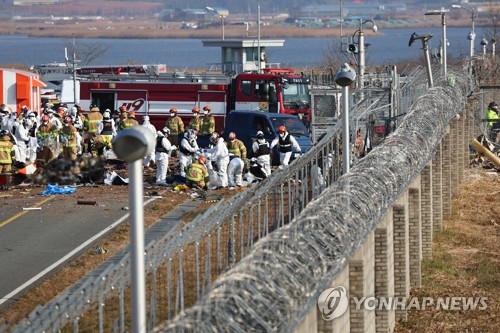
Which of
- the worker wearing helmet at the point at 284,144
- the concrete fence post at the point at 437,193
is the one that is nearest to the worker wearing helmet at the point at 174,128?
the worker wearing helmet at the point at 284,144

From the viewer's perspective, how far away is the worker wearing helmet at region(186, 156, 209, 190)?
29.2 m

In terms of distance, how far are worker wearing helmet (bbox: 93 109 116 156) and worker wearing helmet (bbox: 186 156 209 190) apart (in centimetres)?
368

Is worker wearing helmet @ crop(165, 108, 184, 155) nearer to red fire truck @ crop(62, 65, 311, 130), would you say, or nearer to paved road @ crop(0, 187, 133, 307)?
red fire truck @ crop(62, 65, 311, 130)

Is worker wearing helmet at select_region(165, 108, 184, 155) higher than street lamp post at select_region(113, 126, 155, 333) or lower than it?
lower

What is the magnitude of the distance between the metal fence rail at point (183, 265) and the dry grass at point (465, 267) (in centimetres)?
356

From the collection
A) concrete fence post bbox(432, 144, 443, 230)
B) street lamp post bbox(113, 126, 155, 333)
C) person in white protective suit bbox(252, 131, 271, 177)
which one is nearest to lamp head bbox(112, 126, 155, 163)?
street lamp post bbox(113, 126, 155, 333)

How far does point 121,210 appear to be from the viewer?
26.5 metres

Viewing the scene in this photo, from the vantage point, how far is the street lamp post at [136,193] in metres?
7.49

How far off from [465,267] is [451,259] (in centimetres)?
79

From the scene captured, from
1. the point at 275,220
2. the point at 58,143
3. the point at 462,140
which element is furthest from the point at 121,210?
the point at 275,220

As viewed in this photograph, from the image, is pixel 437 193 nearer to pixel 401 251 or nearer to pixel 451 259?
pixel 451 259

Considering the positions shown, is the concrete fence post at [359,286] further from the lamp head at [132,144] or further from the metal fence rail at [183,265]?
the lamp head at [132,144]

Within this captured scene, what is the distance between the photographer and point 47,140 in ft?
108

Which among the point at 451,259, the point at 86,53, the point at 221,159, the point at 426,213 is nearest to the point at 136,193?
the point at 426,213
